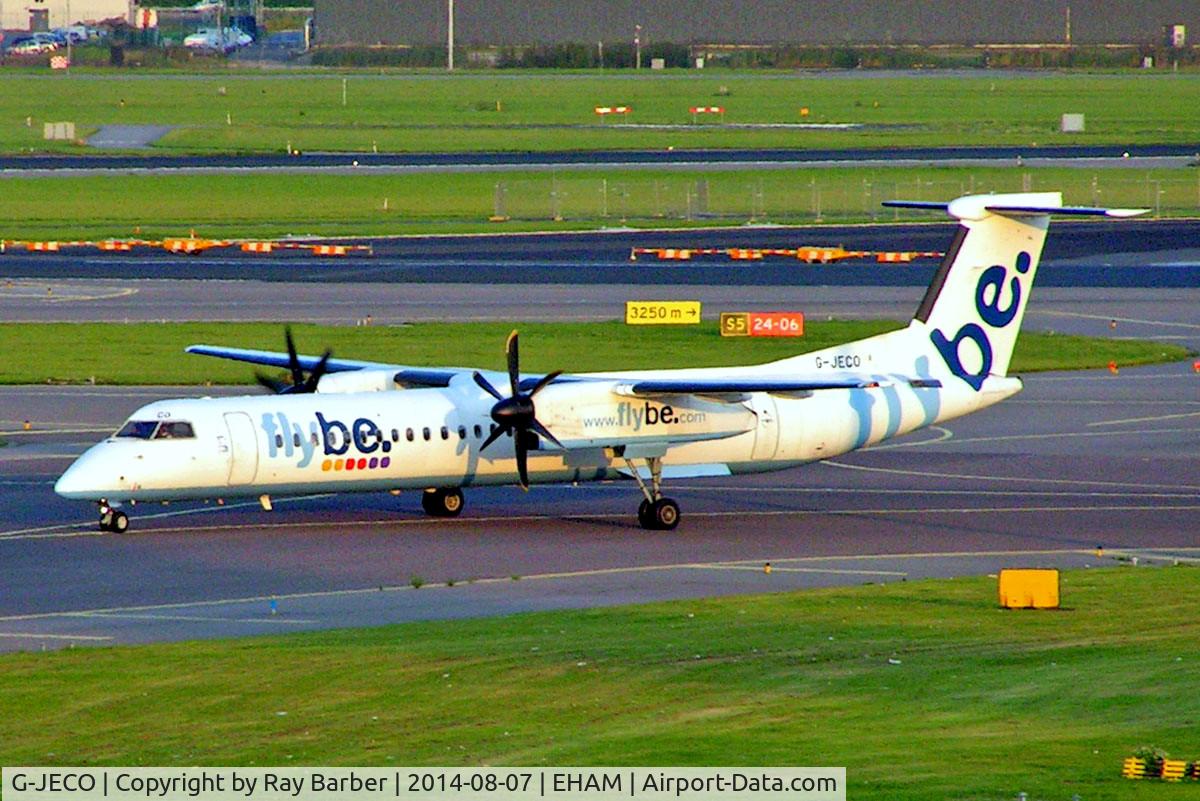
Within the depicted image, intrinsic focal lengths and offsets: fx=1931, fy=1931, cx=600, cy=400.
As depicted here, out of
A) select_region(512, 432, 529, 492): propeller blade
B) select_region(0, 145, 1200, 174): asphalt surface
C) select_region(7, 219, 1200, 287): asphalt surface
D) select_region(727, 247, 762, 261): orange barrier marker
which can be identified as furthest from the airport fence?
select_region(512, 432, 529, 492): propeller blade

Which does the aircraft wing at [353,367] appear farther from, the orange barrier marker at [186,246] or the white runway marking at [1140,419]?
the orange barrier marker at [186,246]

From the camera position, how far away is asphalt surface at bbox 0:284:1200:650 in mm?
28609

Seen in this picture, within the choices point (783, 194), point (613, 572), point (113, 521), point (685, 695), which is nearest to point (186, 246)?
point (783, 194)

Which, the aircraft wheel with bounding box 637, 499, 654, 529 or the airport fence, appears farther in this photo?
the airport fence

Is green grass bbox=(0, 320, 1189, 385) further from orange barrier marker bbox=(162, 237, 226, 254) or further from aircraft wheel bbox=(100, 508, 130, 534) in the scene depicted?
orange barrier marker bbox=(162, 237, 226, 254)

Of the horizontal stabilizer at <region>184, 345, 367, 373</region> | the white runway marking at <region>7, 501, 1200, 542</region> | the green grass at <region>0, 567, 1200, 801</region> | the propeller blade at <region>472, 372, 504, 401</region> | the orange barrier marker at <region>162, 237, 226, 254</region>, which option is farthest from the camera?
the orange barrier marker at <region>162, 237, 226, 254</region>

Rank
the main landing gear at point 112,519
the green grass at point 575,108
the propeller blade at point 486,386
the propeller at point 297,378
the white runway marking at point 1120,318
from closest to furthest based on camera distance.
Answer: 1. the main landing gear at point 112,519
2. the propeller blade at point 486,386
3. the propeller at point 297,378
4. the white runway marking at point 1120,318
5. the green grass at point 575,108

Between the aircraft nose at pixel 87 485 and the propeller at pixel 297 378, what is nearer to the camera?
the aircraft nose at pixel 87 485

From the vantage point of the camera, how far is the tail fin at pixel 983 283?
124ft

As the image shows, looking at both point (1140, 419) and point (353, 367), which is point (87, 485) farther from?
point (1140, 419)

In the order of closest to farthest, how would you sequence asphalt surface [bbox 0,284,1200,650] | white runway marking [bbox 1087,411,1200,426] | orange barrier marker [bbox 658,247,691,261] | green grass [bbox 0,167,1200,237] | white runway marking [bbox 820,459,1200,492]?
1. asphalt surface [bbox 0,284,1200,650]
2. white runway marking [bbox 820,459,1200,492]
3. white runway marking [bbox 1087,411,1200,426]
4. orange barrier marker [bbox 658,247,691,261]
5. green grass [bbox 0,167,1200,237]

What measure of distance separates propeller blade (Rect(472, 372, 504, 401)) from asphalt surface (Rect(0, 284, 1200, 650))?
2.45 m

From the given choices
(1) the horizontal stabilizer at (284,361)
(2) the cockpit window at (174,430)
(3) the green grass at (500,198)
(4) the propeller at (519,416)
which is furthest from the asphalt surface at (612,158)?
(2) the cockpit window at (174,430)

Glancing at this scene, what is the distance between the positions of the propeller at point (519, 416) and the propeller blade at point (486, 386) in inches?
9.9
